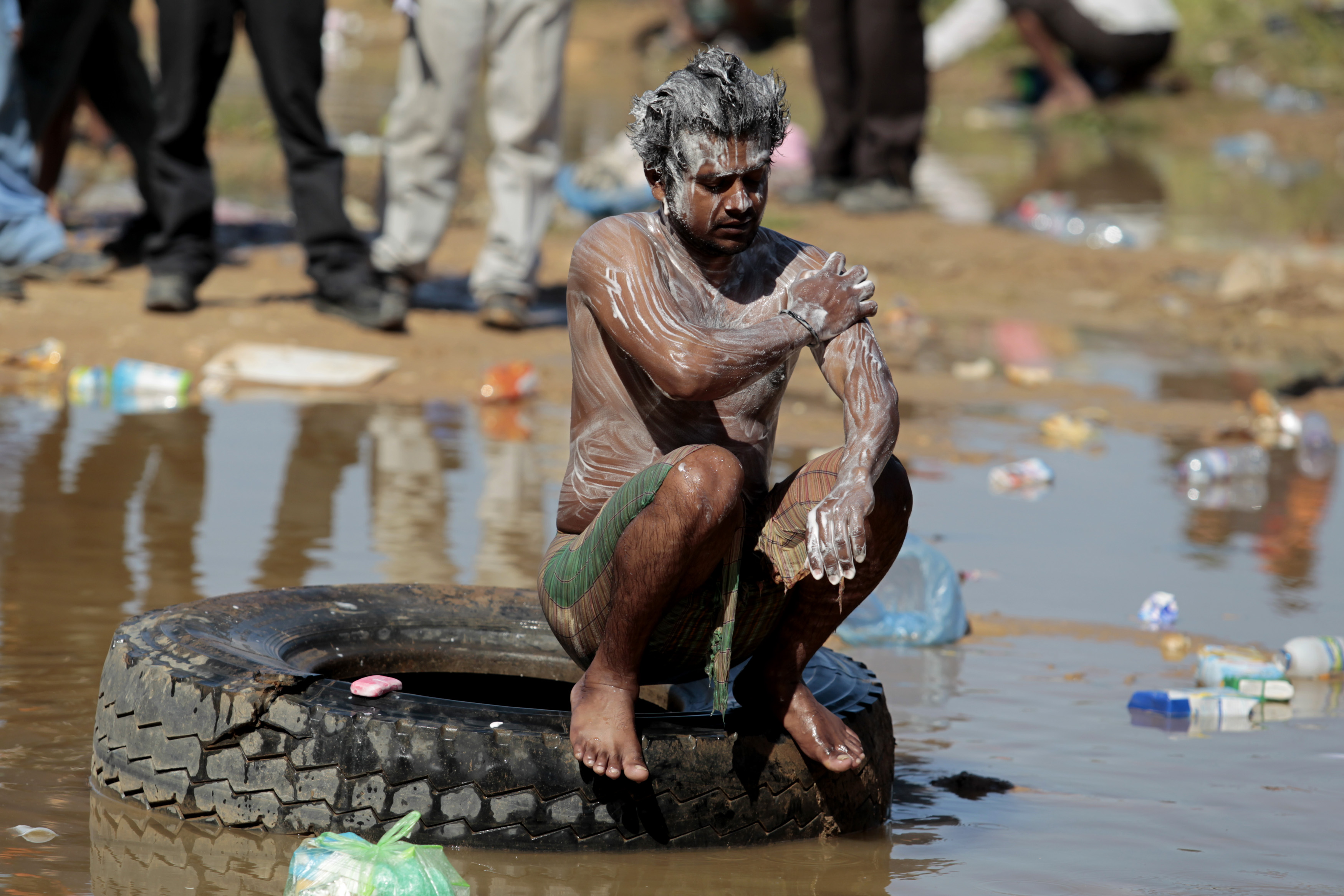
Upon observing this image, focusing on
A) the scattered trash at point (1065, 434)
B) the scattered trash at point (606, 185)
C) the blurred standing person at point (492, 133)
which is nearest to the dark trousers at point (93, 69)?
the blurred standing person at point (492, 133)

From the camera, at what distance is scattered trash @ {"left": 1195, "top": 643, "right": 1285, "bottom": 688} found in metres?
3.94

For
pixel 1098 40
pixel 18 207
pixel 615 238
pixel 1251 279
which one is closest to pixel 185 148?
pixel 18 207

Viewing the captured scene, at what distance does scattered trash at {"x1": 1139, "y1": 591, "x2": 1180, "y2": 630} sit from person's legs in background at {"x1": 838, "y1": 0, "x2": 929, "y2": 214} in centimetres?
679

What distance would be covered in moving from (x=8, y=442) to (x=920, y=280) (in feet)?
18.8

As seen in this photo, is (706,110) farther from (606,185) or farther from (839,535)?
(606,185)

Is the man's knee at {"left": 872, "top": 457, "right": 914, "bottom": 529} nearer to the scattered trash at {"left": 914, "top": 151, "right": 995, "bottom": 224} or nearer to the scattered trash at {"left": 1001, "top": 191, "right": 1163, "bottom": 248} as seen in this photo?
the scattered trash at {"left": 1001, "top": 191, "right": 1163, "bottom": 248}

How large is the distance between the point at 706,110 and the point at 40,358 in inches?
186

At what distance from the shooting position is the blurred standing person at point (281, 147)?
22.9ft

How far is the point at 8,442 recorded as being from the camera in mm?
5699

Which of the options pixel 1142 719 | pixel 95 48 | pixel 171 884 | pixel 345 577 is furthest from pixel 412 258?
pixel 171 884

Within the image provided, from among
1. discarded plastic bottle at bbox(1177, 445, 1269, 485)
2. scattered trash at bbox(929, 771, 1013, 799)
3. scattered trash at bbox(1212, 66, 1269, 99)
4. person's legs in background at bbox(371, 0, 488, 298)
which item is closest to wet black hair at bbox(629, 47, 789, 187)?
scattered trash at bbox(929, 771, 1013, 799)

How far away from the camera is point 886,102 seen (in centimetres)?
1095

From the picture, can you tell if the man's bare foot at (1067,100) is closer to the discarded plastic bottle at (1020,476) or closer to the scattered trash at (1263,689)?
the discarded plastic bottle at (1020,476)

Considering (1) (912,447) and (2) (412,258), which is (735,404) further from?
(2) (412,258)
